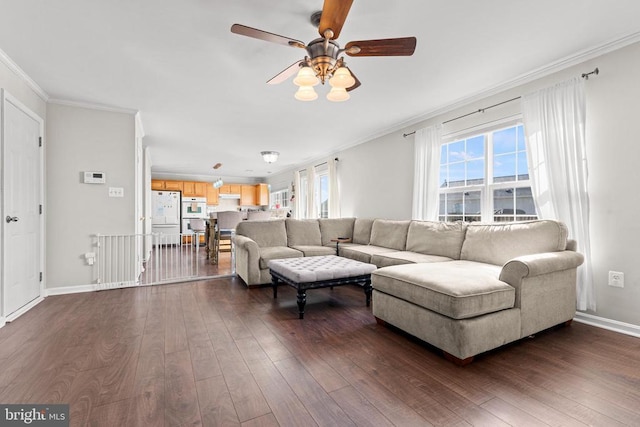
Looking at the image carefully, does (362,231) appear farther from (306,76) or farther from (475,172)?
(306,76)

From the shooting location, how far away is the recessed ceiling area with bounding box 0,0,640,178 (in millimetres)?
2066

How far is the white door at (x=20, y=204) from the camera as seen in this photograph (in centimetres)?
271

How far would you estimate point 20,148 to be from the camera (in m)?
3.01

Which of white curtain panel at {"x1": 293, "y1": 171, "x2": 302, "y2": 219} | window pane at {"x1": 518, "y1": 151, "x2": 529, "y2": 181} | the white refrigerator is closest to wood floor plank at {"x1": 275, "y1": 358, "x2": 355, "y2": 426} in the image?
window pane at {"x1": 518, "y1": 151, "x2": 529, "y2": 181}

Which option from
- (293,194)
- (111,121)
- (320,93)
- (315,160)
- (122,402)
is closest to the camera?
(122,402)

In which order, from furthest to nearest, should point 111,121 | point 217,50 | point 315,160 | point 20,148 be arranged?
1. point 315,160
2. point 111,121
3. point 20,148
4. point 217,50

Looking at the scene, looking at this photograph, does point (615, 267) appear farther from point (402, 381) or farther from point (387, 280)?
point (402, 381)

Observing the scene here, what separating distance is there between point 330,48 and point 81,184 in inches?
149

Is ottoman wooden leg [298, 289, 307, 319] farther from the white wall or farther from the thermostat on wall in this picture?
the thermostat on wall

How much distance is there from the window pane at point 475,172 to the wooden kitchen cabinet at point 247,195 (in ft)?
27.6

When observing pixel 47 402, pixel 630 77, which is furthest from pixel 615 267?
pixel 47 402

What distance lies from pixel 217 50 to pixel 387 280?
2505 mm

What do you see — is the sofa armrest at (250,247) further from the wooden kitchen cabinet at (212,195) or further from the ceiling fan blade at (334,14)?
the wooden kitchen cabinet at (212,195)

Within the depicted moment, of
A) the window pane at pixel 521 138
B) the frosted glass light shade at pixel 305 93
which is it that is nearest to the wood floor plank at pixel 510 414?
the frosted glass light shade at pixel 305 93
